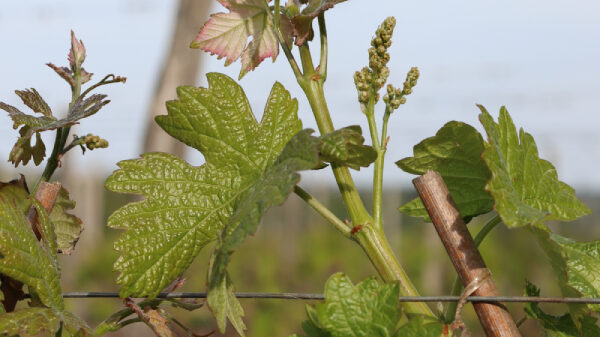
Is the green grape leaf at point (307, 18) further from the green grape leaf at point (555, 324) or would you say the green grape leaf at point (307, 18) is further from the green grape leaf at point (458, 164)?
the green grape leaf at point (555, 324)

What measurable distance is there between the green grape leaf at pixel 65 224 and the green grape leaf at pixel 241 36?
1.04 ft

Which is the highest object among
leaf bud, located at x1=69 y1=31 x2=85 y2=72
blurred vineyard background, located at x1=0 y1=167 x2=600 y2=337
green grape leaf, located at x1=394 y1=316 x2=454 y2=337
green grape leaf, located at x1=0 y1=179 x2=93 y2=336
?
leaf bud, located at x1=69 y1=31 x2=85 y2=72

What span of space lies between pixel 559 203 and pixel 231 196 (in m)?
0.44

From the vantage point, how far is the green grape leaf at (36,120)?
0.87 metres

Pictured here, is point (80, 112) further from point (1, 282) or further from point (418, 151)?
point (418, 151)

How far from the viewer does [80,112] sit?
90cm

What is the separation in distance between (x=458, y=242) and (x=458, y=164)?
0.37 feet

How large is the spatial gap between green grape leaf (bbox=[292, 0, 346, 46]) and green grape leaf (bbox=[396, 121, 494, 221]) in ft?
0.70

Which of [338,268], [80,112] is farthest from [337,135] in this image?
[338,268]

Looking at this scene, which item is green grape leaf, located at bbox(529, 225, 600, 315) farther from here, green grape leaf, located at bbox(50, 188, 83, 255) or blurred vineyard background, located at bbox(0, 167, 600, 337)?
blurred vineyard background, located at bbox(0, 167, 600, 337)

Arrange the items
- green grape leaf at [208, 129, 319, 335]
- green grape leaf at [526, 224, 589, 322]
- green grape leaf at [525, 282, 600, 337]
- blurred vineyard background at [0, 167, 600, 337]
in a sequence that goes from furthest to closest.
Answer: blurred vineyard background at [0, 167, 600, 337] < green grape leaf at [525, 282, 600, 337] < green grape leaf at [526, 224, 589, 322] < green grape leaf at [208, 129, 319, 335]

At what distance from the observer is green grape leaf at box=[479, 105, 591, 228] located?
763mm

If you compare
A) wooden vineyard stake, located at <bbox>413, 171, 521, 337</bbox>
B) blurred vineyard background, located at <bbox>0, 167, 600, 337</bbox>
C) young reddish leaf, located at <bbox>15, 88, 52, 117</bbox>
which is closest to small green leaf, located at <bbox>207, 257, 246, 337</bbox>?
wooden vineyard stake, located at <bbox>413, 171, 521, 337</bbox>

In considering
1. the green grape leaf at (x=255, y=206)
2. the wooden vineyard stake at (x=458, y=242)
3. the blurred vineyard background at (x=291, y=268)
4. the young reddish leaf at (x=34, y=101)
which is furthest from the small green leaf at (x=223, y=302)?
the blurred vineyard background at (x=291, y=268)
